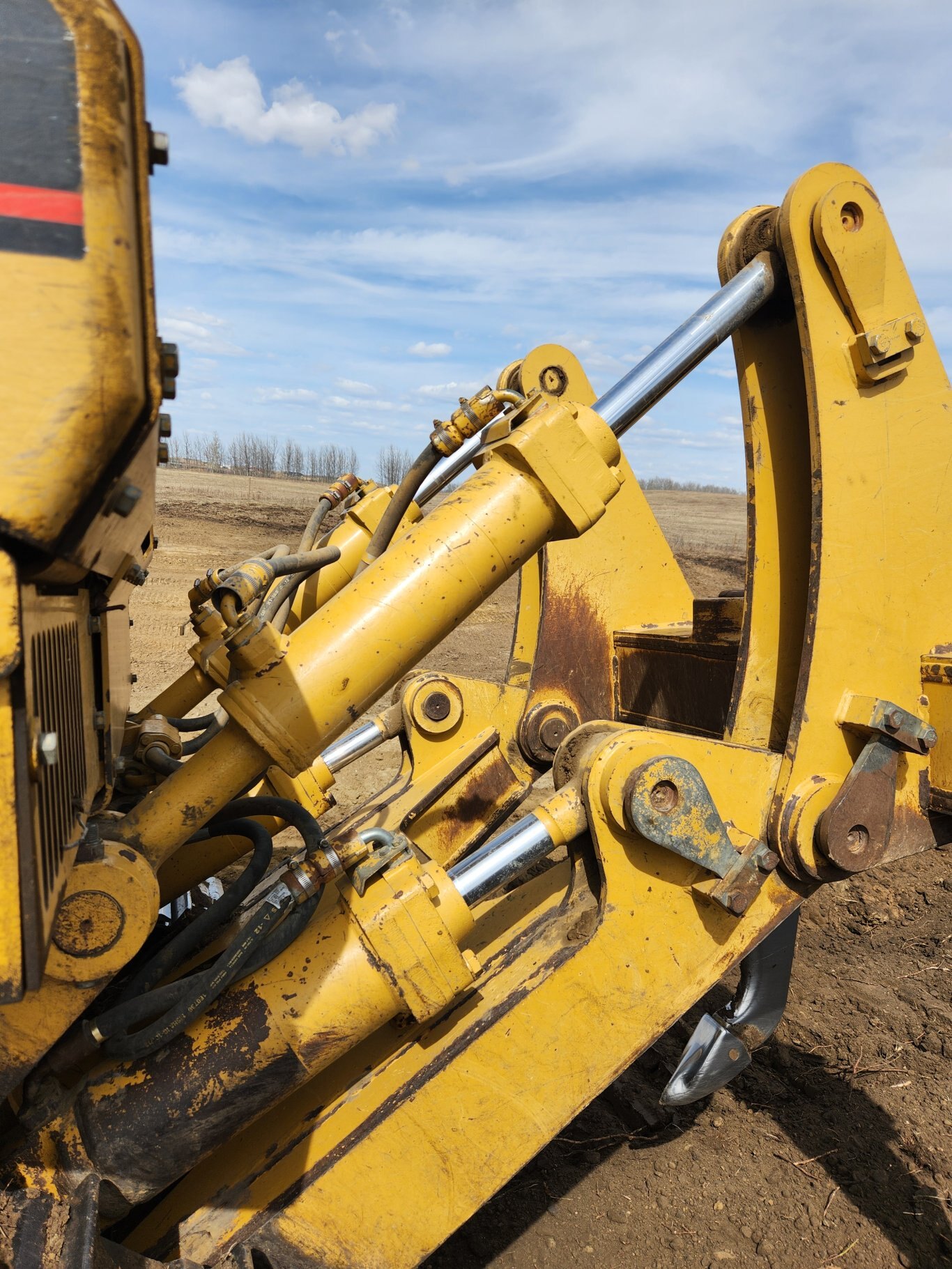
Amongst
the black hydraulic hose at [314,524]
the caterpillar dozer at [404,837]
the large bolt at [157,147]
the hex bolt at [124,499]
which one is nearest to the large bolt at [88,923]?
the caterpillar dozer at [404,837]

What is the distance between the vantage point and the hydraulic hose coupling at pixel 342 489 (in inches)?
102

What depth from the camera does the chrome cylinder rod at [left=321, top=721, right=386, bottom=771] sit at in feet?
9.07

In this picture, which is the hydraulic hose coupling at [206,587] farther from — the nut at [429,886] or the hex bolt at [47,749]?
the nut at [429,886]

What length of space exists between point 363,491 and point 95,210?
196 centimetres

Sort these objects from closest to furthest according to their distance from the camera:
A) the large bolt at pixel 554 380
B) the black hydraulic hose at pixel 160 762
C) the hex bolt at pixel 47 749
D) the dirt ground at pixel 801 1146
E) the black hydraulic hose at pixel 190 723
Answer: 1. the hex bolt at pixel 47 749
2. the black hydraulic hose at pixel 160 762
3. the dirt ground at pixel 801 1146
4. the black hydraulic hose at pixel 190 723
5. the large bolt at pixel 554 380

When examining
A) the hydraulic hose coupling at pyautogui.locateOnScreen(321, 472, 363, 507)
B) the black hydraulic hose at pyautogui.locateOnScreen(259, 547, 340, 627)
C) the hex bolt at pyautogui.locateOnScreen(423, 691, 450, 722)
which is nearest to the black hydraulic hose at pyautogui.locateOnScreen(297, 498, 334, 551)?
the hydraulic hose coupling at pyautogui.locateOnScreen(321, 472, 363, 507)

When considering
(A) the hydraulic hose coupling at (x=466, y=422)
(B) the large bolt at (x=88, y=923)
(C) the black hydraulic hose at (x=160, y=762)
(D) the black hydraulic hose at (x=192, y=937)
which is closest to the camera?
(B) the large bolt at (x=88, y=923)

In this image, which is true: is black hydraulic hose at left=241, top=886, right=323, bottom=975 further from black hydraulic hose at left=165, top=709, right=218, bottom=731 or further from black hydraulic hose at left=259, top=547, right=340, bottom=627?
black hydraulic hose at left=165, top=709, right=218, bottom=731

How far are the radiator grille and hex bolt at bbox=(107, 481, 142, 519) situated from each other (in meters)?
0.17

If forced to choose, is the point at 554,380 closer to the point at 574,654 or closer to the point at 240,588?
the point at 574,654

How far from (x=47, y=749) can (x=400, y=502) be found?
988mm

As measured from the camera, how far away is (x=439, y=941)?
1478mm

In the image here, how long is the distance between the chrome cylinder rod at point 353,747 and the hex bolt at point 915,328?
1824 millimetres

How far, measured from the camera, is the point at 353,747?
2779 millimetres
